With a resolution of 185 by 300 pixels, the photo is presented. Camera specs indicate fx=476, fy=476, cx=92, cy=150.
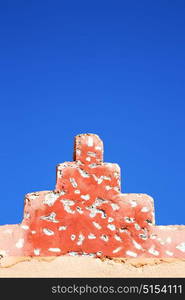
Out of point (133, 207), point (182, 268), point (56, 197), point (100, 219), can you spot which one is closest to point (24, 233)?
point (56, 197)

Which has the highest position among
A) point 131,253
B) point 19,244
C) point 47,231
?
point 47,231

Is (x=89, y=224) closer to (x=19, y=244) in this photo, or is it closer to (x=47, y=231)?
(x=47, y=231)

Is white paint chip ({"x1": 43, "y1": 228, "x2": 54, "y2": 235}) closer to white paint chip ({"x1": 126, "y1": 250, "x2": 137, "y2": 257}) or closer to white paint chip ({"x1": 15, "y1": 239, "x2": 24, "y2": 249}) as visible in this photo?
white paint chip ({"x1": 15, "y1": 239, "x2": 24, "y2": 249})

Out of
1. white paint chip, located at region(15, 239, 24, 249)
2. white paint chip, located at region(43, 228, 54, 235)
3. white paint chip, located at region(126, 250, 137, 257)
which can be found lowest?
white paint chip, located at region(126, 250, 137, 257)

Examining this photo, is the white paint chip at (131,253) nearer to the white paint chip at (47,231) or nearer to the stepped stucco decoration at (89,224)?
the stepped stucco decoration at (89,224)

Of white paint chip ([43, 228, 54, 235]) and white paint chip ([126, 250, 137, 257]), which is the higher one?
white paint chip ([43, 228, 54, 235])

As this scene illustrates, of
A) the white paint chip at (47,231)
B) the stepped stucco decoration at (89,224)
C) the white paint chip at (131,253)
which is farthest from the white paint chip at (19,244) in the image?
the white paint chip at (131,253)

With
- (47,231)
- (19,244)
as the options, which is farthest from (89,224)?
(19,244)

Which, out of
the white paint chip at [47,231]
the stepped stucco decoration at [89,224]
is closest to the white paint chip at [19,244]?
the stepped stucco decoration at [89,224]

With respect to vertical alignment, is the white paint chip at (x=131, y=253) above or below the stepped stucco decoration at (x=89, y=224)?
below

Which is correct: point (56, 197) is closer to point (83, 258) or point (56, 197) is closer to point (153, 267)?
point (83, 258)

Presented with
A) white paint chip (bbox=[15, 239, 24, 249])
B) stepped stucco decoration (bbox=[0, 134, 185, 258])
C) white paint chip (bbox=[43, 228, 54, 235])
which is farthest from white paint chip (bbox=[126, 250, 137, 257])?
white paint chip (bbox=[15, 239, 24, 249])

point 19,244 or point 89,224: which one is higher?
point 89,224

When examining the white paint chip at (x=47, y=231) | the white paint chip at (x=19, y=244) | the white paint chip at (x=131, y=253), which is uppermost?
the white paint chip at (x=47, y=231)
